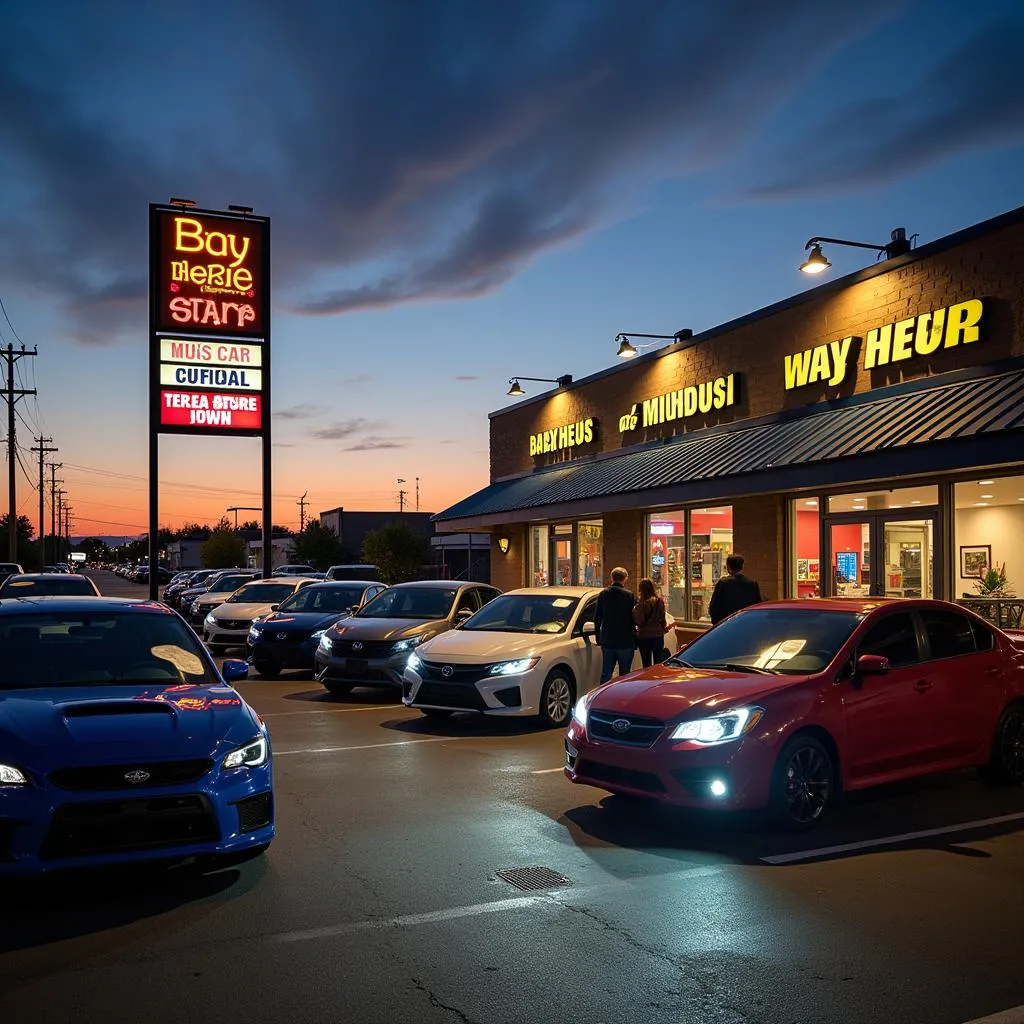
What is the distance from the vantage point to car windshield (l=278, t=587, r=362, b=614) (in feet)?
59.6

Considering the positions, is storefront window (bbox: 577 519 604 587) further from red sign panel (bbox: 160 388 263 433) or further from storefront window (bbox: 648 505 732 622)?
red sign panel (bbox: 160 388 263 433)

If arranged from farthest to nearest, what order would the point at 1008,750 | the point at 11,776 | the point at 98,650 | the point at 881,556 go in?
1. the point at 881,556
2. the point at 1008,750
3. the point at 98,650
4. the point at 11,776

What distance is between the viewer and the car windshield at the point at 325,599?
1817 centimetres

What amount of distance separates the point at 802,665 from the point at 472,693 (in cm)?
453

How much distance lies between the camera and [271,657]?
1692 cm

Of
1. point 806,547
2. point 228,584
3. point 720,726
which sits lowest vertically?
point 720,726

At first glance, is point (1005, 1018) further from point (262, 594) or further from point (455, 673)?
point (262, 594)

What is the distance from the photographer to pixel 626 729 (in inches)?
296

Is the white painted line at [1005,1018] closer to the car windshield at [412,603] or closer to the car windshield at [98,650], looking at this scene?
the car windshield at [98,650]

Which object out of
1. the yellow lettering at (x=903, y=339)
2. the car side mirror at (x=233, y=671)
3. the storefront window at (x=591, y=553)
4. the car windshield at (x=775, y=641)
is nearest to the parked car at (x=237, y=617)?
the storefront window at (x=591, y=553)

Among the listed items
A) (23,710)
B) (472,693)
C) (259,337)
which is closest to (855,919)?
(23,710)

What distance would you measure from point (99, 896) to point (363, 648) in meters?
8.22

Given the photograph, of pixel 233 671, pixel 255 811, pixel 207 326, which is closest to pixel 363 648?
pixel 233 671

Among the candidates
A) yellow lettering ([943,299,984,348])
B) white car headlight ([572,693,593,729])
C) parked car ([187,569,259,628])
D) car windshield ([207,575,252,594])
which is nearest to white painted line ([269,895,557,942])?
white car headlight ([572,693,593,729])
